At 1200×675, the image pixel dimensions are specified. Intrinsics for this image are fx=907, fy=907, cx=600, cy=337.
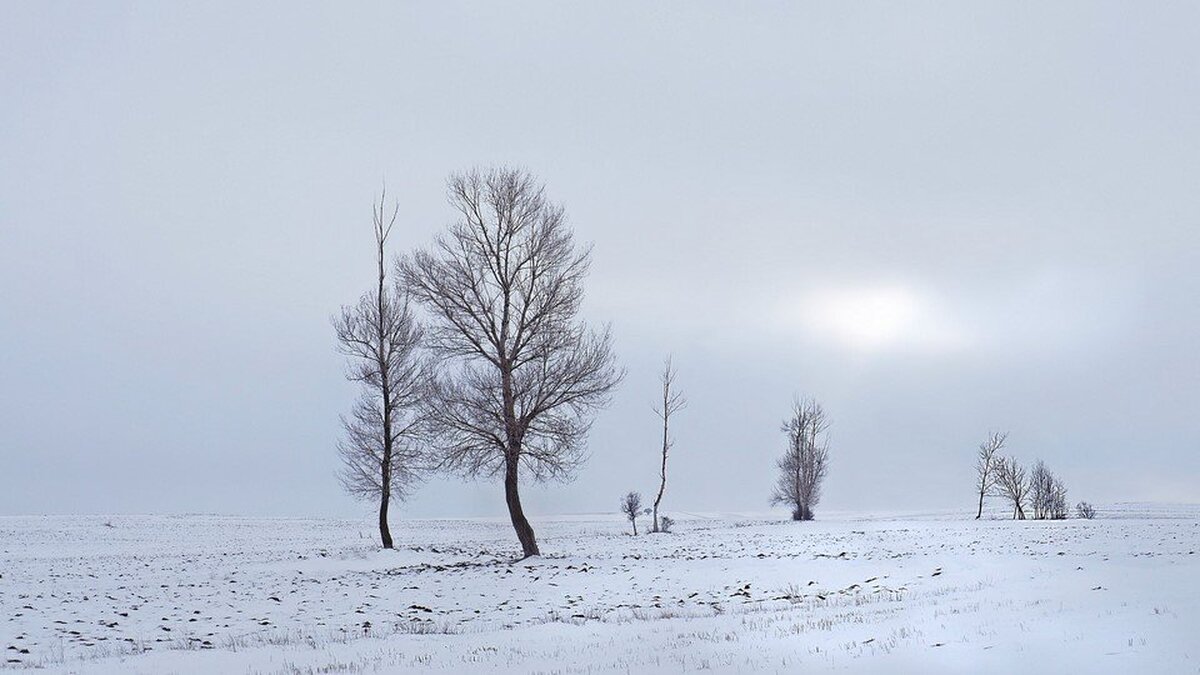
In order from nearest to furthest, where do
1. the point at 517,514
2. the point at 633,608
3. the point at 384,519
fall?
the point at 633,608 < the point at 517,514 < the point at 384,519

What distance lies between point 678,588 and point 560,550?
11.7 meters

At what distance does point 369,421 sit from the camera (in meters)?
35.3

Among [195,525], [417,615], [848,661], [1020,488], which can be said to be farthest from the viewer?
[1020,488]

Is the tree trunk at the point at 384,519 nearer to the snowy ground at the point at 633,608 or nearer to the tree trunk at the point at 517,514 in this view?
the snowy ground at the point at 633,608

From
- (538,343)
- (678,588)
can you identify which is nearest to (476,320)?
(538,343)

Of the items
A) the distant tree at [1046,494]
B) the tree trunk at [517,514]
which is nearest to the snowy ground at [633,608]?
the tree trunk at [517,514]

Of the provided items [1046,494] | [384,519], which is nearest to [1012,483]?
[1046,494]

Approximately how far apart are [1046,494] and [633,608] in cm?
6563

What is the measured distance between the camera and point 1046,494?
72.9 meters

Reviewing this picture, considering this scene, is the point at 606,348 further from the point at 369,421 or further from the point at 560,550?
the point at 369,421

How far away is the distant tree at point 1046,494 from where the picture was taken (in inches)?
2857

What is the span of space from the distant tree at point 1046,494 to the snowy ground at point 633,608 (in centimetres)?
4000

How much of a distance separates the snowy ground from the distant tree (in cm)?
4000

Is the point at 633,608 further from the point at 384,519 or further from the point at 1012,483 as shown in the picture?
the point at 1012,483
